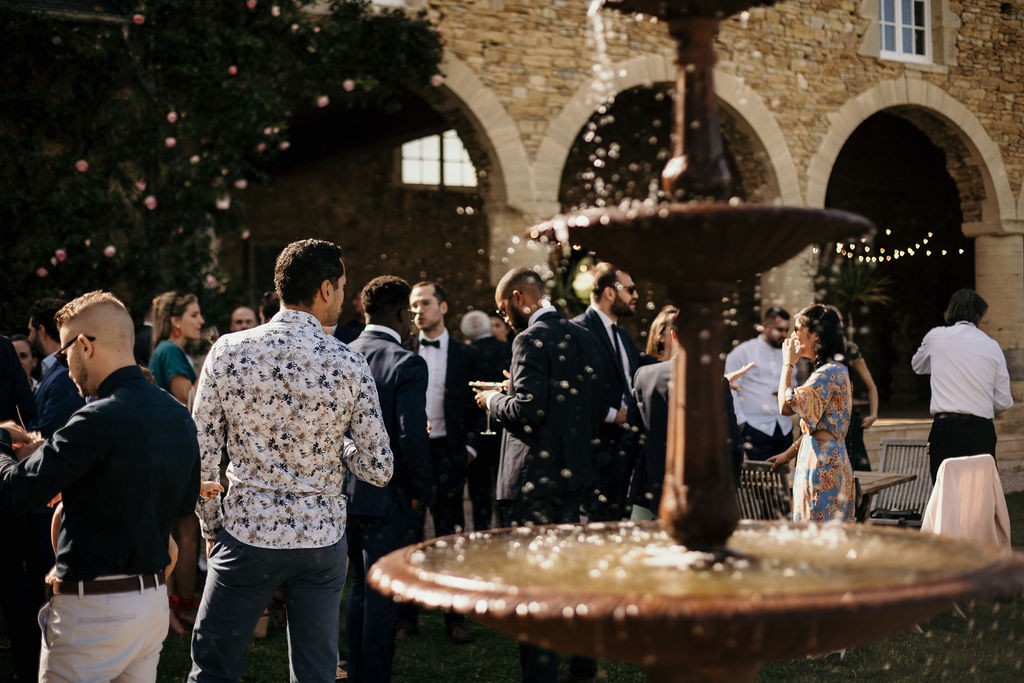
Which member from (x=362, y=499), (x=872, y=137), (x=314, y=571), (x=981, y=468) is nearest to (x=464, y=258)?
(x=872, y=137)

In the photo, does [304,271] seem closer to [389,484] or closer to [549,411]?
[389,484]

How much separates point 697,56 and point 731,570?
4.09 ft

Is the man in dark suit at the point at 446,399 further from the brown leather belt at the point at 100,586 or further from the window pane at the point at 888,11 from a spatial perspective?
the window pane at the point at 888,11

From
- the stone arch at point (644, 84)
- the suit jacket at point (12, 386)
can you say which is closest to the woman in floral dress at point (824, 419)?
the suit jacket at point (12, 386)

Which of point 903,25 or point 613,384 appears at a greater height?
point 903,25

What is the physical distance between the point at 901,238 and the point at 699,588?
18.3 m

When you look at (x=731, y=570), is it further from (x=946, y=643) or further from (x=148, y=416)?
(x=946, y=643)

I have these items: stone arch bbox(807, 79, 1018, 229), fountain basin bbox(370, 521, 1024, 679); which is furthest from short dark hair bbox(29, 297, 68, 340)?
stone arch bbox(807, 79, 1018, 229)

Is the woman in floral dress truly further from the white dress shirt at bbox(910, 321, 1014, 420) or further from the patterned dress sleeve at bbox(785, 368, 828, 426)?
the white dress shirt at bbox(910, 321, 1014, 420)

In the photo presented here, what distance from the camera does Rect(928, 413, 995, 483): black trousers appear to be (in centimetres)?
635

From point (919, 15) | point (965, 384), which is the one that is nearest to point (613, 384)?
point (965, 384)

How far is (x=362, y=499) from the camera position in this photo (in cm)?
466

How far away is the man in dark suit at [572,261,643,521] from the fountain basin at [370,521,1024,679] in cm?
278

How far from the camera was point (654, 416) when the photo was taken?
5.16m
